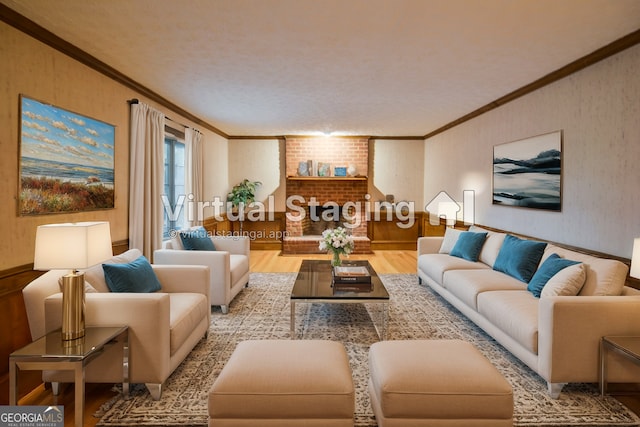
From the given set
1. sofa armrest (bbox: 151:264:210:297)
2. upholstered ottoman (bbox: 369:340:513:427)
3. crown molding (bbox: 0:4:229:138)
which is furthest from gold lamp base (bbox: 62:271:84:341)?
crown molding (bbox: 0:4:229:138)

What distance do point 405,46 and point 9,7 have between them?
120 inches

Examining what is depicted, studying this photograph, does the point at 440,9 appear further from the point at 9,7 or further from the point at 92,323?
the point at 92,323

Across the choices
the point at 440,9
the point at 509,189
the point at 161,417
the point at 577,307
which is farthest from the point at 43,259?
the point at 509,189

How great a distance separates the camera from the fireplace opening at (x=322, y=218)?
881 centimetres

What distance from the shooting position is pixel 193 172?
6387 mm

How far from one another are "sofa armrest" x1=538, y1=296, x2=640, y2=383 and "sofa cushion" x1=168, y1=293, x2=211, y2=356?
2573mm

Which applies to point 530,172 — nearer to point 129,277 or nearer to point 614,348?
point 614,348

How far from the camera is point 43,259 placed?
2170 millimetres

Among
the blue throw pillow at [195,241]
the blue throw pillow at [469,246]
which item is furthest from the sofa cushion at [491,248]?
the blue throw pillow at [195,241]

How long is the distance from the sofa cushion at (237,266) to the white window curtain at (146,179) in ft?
3.30

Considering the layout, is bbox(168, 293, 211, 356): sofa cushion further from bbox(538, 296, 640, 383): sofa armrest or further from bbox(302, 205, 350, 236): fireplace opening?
bbox(302, 205, 350, 236): fireplace opening

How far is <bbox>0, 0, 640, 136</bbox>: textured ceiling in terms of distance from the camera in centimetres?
264

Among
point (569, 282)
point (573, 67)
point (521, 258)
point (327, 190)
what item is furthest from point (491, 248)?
point (327, 190)

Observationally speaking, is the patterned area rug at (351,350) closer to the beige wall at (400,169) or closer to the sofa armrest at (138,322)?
the sofa armrest at (138,322)
